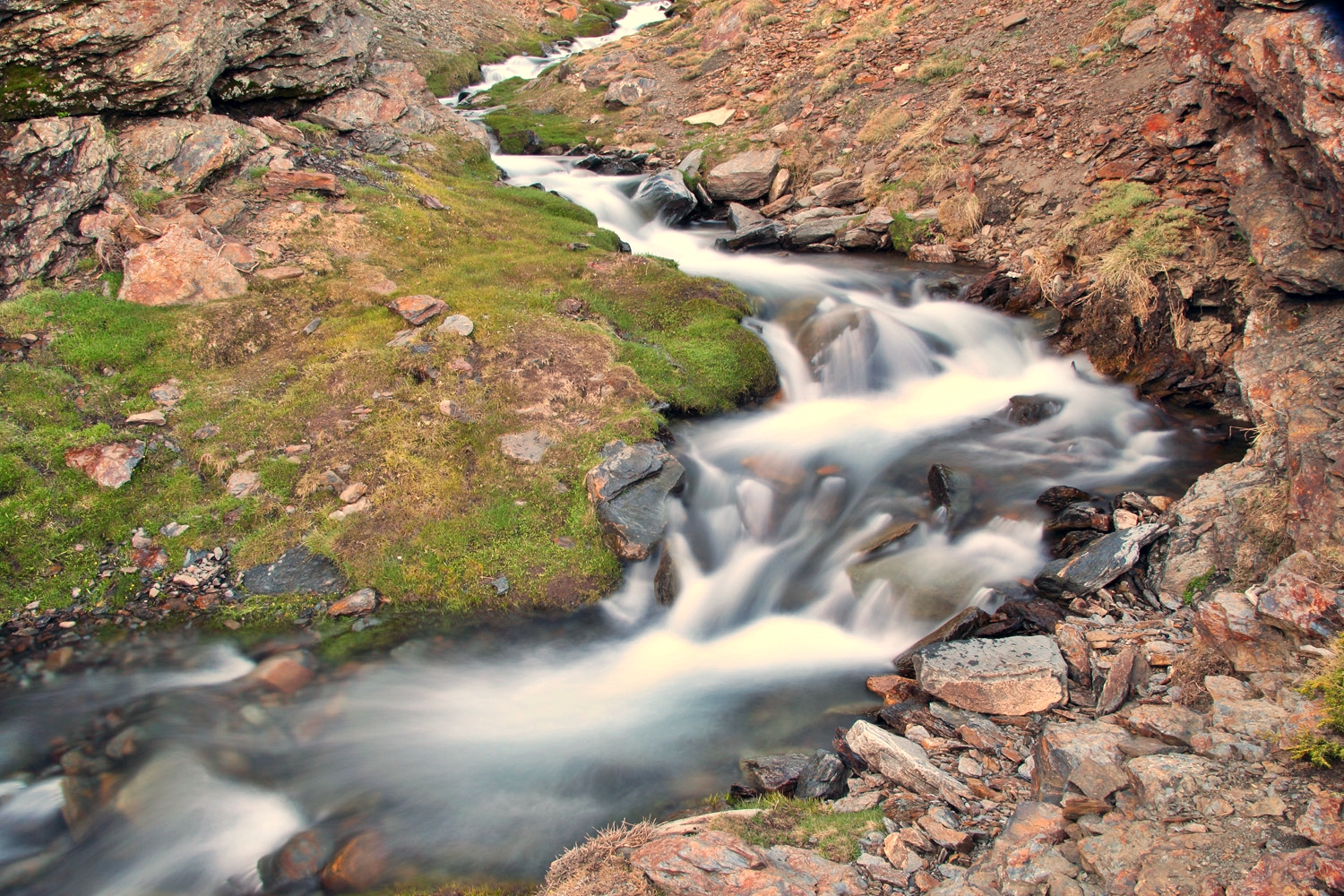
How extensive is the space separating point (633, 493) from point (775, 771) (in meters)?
4.81

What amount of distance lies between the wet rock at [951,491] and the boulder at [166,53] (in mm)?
16309

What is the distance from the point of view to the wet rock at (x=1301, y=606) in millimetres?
5676

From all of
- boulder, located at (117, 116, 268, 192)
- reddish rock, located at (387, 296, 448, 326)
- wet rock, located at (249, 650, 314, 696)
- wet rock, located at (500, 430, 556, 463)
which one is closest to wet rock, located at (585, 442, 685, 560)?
wet rock, located at (500, 430, 556, 463)

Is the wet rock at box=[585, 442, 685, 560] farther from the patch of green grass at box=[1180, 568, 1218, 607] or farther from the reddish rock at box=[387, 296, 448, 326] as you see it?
the patch of green grass at box=[1180, 568, 1218, 607]

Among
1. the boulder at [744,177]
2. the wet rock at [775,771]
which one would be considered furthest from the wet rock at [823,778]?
the boulder at [744,177]

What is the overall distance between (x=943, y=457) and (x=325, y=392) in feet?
33.2

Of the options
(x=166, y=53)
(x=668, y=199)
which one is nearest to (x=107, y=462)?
(x=166, y=53)

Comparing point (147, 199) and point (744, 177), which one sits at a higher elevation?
point (147, 199)

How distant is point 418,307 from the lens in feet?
44.1

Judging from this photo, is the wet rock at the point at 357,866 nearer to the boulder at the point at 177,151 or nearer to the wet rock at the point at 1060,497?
Answer: the wet rock at the point at 1060,497

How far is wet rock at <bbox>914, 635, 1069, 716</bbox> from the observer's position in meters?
7.20

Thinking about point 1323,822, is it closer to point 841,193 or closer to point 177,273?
point 177,273

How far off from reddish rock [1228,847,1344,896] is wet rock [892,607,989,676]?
14.1 feet

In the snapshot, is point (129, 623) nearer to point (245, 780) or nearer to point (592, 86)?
point (245, 780)
